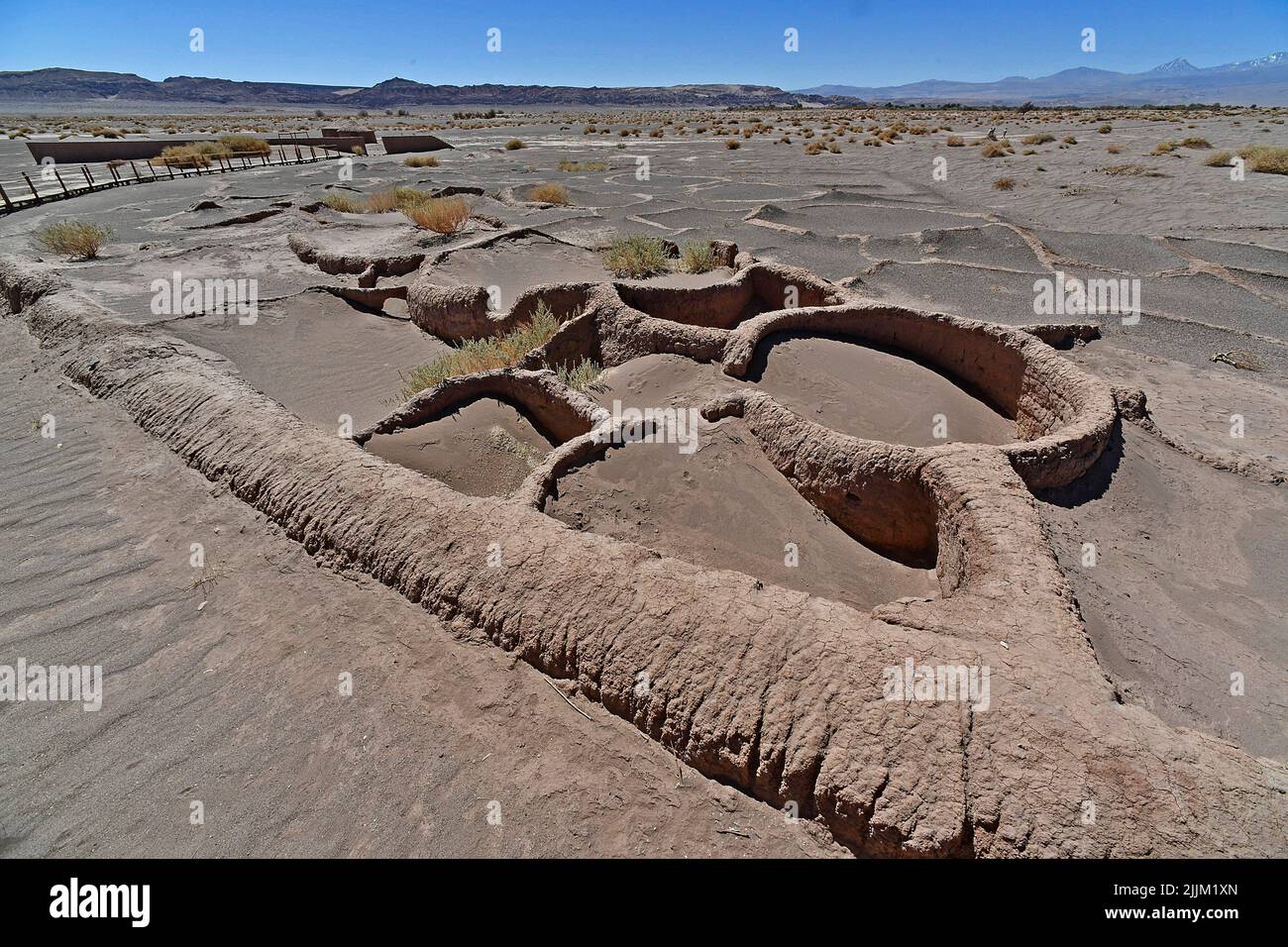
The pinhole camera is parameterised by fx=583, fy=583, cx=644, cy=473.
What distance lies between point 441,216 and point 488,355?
27.4 ft

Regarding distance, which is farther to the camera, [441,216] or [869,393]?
[441,216]

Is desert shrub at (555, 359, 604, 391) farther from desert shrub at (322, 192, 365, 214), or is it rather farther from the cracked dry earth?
desert shrub at (322, 192, 365, 214)

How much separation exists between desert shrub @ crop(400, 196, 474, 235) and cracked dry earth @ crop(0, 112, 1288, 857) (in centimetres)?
594

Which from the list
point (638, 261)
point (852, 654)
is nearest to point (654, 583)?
point (852, 654)

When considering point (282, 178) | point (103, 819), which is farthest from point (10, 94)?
point (103, 819)

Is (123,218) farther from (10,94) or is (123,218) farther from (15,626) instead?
(10,94)

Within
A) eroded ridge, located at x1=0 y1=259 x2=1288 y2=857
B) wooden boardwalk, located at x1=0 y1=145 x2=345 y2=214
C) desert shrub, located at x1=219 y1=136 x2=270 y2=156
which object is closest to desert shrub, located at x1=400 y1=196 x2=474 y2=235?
eroded ridge, located at x1=0 y1=259 x2=1288 y2=857

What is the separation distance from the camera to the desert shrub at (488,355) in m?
6.86

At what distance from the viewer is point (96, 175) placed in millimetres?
22766

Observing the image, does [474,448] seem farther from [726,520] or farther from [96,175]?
[96,175]

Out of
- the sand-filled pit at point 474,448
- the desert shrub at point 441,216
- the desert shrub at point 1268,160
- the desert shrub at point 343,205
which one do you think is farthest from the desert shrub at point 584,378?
the desert shrub at point 1268,160

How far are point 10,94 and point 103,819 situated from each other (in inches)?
6636

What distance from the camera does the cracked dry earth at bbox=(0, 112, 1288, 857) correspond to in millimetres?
2555

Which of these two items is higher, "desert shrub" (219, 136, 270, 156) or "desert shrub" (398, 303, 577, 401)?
"desert shrub" (219, 136, 270, 156)
